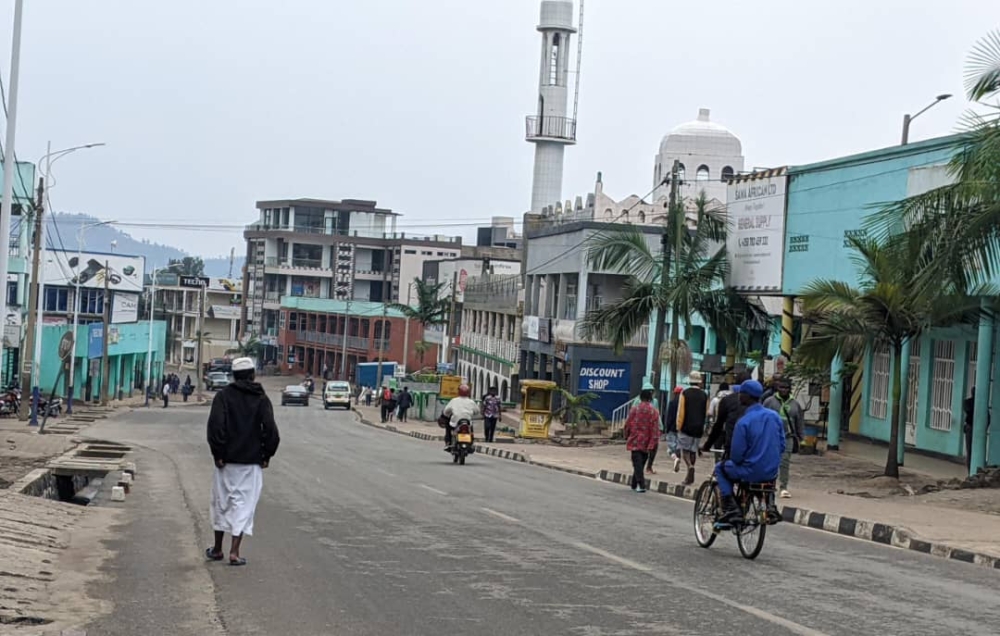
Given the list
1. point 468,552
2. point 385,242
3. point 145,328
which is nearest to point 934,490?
point 468,552

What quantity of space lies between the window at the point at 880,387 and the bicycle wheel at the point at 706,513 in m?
17.9

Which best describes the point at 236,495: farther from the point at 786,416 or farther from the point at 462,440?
the point at 462,440

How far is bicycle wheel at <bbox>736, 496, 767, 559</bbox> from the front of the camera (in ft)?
41.3

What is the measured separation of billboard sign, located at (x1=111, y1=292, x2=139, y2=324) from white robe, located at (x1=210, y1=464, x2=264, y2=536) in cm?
8052

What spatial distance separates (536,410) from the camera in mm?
44438

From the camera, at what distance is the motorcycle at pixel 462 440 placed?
91.4 feet

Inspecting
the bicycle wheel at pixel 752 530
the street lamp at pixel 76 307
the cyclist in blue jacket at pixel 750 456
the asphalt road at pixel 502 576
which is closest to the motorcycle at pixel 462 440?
the asphalt road at pixel 502 576

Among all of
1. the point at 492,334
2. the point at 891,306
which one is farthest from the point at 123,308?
the point at 891,306

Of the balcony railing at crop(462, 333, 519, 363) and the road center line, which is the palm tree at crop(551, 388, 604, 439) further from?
the road center line

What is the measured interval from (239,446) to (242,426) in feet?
0.57

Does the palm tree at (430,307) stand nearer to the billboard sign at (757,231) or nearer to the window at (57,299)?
the window at (57,299)

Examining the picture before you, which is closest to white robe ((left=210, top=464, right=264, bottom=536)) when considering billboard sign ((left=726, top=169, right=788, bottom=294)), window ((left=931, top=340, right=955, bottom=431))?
window ((left=931, top=340, right=955, bottom=431))

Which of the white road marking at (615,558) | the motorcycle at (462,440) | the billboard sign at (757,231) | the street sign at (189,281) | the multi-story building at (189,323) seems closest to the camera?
the white road marking at (615,558)

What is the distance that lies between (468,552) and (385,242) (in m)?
113
